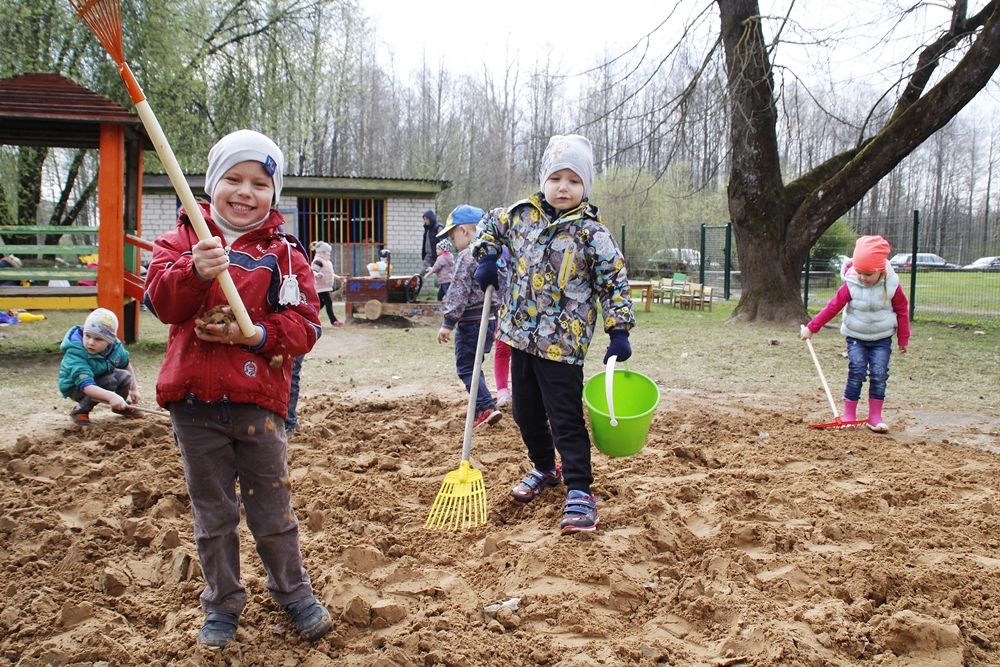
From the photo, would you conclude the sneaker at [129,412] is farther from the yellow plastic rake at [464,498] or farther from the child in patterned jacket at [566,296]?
the child in patterned jacket at [566,296]

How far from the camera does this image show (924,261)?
14984mm

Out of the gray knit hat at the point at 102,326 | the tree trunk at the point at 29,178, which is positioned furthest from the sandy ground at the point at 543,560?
the tree trunk at the point at 29,178

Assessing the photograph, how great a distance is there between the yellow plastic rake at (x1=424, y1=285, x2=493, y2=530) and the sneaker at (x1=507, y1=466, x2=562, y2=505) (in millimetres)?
172

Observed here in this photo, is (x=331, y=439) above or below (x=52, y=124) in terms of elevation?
below

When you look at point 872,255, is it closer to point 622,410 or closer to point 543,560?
point 622,410

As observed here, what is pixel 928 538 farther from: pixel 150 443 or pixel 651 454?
pixel 150 443

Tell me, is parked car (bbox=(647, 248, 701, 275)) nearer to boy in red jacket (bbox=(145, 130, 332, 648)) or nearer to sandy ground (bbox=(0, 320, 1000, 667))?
sandy ground (bbox=(0, 320, 1000, 667))

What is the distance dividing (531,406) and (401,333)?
28.6ft

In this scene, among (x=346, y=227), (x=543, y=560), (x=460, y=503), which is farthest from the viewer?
(x=346, y=227)

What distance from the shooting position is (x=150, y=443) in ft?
16.0

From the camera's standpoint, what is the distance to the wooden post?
8852 mm

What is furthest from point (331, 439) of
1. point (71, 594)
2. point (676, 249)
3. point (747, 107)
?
point (676, 249)

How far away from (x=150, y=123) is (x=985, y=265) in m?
17.2

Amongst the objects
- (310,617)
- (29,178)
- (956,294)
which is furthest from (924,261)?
(29,178)
